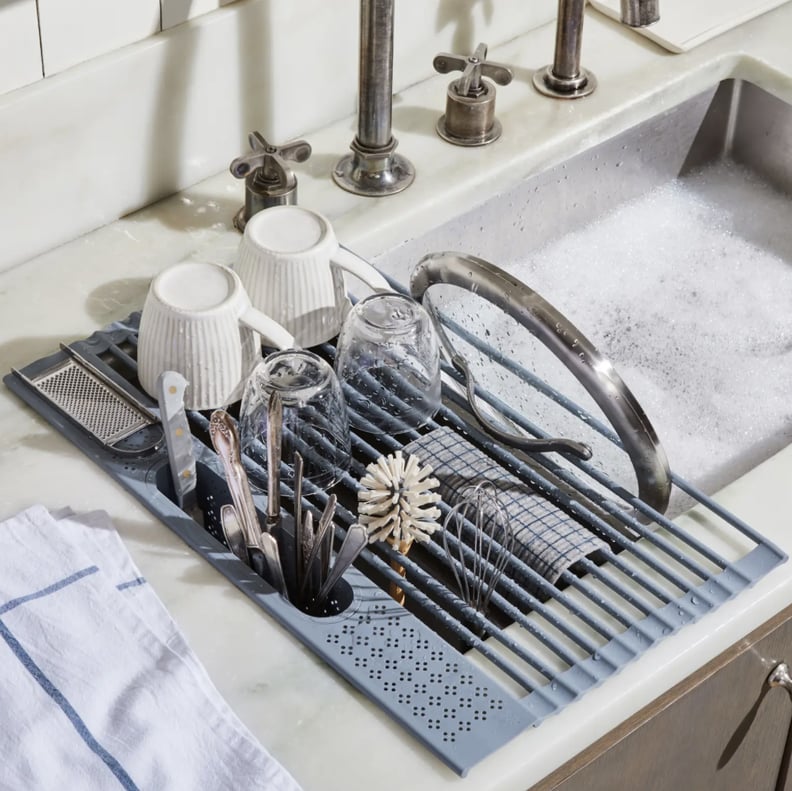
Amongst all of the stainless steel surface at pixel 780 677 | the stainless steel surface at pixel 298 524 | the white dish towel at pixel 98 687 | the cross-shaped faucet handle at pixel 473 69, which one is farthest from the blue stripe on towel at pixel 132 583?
the cross-shaped faucet handle at pixel 473 69

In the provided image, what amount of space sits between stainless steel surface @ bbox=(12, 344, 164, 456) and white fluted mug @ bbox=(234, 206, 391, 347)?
0.42 feet

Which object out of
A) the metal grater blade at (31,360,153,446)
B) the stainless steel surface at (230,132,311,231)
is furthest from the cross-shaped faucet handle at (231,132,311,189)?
the metal grater blade at (31,360,153,446)

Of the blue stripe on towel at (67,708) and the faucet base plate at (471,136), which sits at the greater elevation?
the faucet base plate at (471,136)

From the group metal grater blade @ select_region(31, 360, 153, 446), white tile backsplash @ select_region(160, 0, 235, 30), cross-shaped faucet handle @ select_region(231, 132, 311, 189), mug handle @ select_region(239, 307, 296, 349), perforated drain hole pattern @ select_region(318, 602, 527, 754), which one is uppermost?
white tile backsplash @ select_region(160, 0, 235, 30)

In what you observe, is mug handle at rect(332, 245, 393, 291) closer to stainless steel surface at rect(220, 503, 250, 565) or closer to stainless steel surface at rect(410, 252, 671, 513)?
stainless steel surface at rect(410, 252, 671, 513)

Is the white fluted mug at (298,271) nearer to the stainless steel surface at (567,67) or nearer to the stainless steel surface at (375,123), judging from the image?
the stainless steel surface at (375,123)

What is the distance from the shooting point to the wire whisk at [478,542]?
3.18 feet

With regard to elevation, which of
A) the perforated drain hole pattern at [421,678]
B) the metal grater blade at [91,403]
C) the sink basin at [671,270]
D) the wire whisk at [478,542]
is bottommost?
the sink basin at [671,270]

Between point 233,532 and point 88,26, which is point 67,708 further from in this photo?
point 88,26

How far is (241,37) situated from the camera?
4.07 ft

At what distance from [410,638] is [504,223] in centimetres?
58

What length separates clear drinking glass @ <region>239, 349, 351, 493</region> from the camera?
1019 mm

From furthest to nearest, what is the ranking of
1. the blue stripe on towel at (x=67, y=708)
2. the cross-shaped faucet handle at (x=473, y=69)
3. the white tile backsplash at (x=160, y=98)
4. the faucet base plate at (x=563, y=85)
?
the faucet base plate at (x=563, y=85) → the cross-shaped faucet handle at (x=473, y=69) → the white tile backsplash at (x=160, y=98) → the blue stripe on towel at (x=67, y=708)

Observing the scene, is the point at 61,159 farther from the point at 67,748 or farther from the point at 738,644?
the point at 738,644
